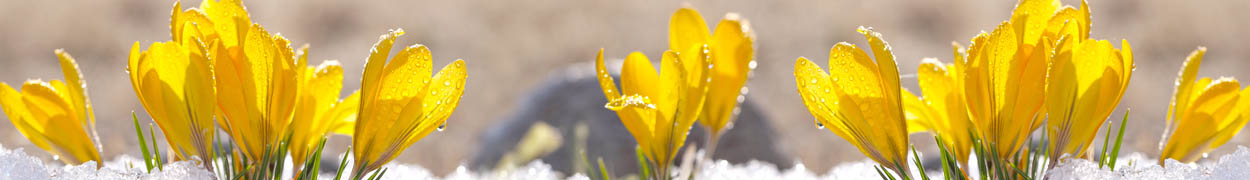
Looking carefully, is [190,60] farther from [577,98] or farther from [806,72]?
[577,98]

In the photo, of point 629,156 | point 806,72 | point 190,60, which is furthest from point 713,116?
point 629,156

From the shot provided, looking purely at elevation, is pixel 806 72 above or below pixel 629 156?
below

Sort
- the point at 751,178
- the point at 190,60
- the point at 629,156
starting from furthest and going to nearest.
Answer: the point at 629,156 → the point at 751,178 → the point at 190,60

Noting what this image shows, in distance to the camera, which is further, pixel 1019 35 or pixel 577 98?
pixel 577 98

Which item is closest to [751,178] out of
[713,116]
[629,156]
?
[713,116]

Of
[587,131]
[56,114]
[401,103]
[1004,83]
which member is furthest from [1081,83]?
[587,131]

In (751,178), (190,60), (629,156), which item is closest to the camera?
(190,60)

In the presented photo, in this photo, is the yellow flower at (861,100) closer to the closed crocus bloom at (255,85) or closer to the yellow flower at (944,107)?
the yellow flower at (944,107)

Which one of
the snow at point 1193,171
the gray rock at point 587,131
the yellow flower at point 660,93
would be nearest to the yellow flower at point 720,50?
the yellow flower at point 660,93

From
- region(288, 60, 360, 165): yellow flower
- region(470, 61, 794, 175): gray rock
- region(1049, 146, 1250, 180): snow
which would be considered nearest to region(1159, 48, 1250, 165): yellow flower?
region(1049, 146, 1250, 180): snow
